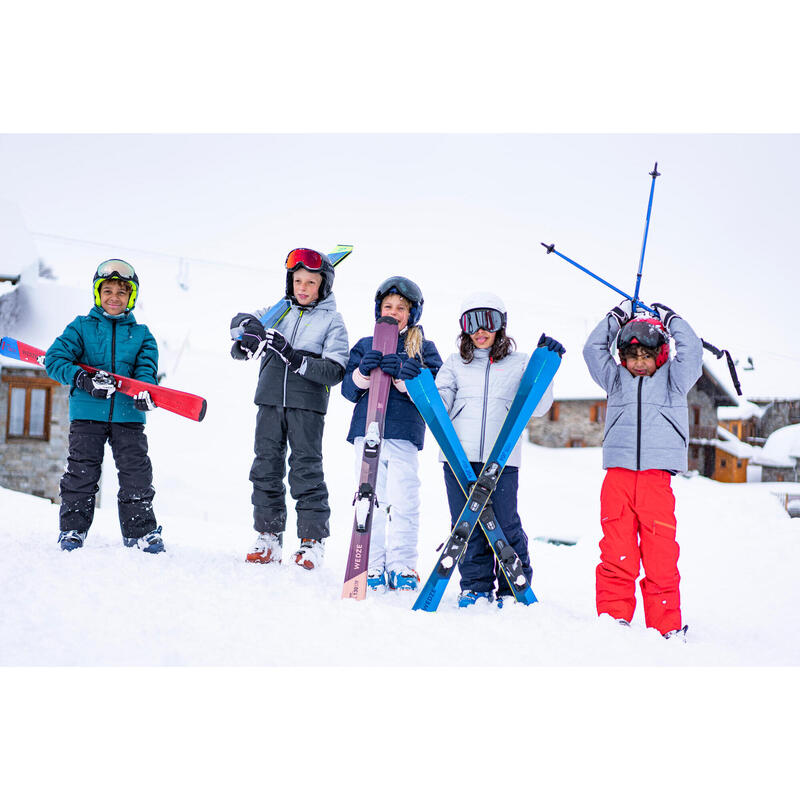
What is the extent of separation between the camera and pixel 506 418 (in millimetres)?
2441

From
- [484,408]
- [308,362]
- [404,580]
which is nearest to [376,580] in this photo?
[404,580]

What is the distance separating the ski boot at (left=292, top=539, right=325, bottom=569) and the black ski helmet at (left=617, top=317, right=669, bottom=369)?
1490 mm

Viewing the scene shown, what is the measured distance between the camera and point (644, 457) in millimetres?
2387

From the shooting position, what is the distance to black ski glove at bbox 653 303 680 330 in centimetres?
248

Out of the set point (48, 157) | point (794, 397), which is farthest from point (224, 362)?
point (794, 397)

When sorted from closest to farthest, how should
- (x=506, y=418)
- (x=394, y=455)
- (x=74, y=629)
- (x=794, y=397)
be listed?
1. (x=74, y=629)
2. (x=506, y=418)
3. (x=394, y=455)
4. (x=794, y=397)

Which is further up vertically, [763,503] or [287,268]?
[287,268]

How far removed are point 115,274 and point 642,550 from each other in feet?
8.28

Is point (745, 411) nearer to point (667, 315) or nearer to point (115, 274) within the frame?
point (667, 315)

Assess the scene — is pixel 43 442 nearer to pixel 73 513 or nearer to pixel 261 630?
pixel 73 513

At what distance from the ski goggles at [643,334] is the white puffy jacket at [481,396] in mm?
353

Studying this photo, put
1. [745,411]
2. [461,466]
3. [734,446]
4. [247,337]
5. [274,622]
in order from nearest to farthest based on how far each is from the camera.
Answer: [274,622]
[461,466]
[247,337]
[734,446]
[745,411]

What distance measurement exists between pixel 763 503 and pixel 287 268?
485 cm

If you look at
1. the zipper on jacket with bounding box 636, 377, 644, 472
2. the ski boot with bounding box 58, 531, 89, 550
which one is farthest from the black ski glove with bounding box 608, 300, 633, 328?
the ski boot with bounding box 58, 531, 89, 550
